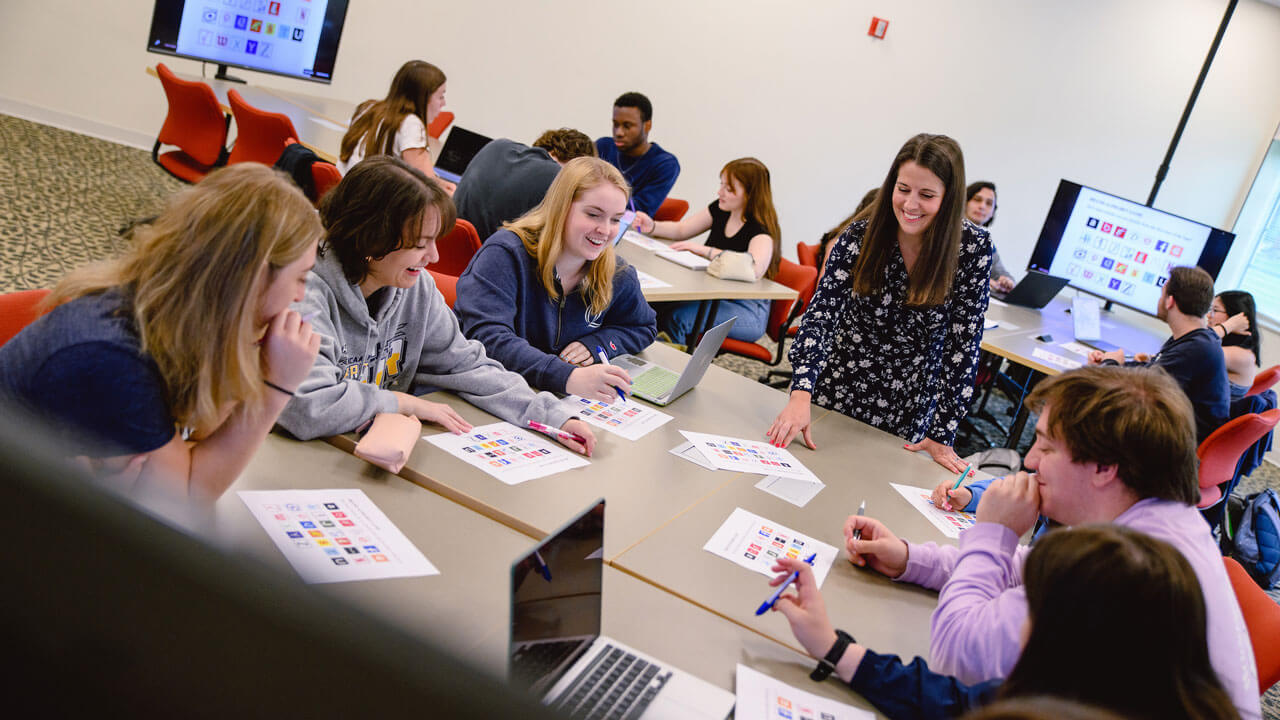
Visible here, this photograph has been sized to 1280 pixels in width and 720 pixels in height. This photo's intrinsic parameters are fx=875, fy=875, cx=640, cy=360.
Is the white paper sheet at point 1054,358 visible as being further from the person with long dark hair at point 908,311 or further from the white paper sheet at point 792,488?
the white paper sheet at point 792,488

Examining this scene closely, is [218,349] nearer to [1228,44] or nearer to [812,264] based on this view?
[812,264]

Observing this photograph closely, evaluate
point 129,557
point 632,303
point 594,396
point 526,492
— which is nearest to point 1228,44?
point 632,303

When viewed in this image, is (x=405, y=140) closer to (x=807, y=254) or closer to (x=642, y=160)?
(x=642, y=160)

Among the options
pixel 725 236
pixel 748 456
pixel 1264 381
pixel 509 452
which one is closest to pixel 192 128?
pixel 725 236

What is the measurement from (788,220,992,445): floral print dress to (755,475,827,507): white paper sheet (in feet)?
1.21

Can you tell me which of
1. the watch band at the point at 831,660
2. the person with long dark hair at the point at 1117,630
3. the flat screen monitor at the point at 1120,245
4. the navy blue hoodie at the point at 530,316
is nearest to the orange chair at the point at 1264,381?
the flat screen monitor at the point at 1120,245

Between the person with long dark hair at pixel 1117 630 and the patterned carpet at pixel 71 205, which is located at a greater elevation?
the person with long dark hair at pixel 1117 630

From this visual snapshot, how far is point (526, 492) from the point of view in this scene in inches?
65.2

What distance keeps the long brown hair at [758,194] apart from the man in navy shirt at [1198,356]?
5.19 feet

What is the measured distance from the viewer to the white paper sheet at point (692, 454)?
203 centimetres

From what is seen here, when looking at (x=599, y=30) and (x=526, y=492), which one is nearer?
(x=526, y=492)

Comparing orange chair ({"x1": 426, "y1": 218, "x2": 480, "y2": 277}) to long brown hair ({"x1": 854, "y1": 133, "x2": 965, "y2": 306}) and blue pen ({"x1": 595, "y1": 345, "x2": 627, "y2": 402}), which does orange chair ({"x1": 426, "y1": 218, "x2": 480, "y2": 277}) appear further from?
long brown hair ({"x1": 854, "y1": 133, "x2": 965, "y2": 306})

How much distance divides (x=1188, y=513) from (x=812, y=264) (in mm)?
3706

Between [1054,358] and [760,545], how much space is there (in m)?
3.05
